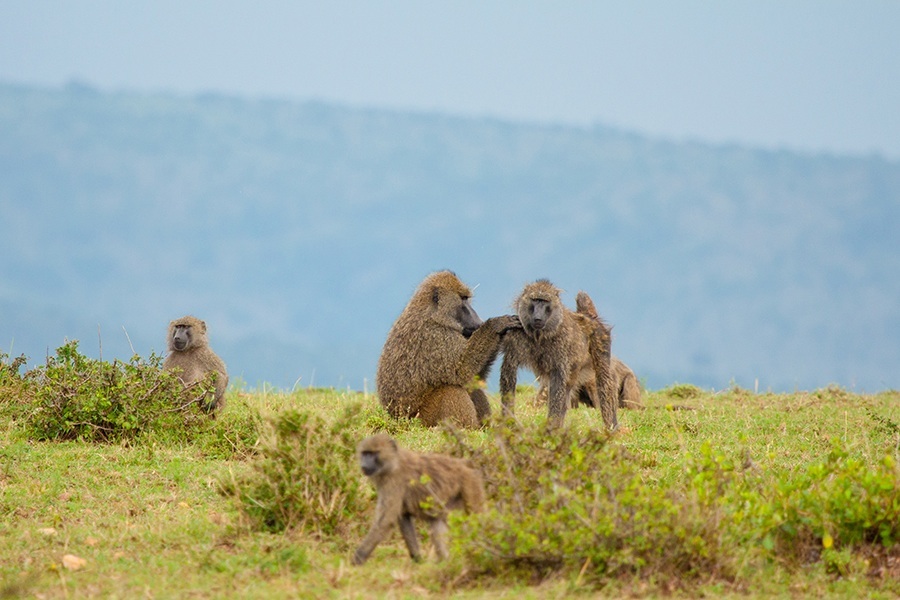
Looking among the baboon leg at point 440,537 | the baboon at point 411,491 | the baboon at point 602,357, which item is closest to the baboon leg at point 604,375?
the baboon at point 602,357

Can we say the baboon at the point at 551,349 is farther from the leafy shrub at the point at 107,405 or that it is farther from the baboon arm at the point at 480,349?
the leafy shrub at the point at 107,405

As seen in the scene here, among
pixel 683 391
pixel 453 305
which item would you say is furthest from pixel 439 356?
pixel 683 391

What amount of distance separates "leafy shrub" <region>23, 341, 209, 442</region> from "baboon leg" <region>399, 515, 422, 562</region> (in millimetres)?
3709

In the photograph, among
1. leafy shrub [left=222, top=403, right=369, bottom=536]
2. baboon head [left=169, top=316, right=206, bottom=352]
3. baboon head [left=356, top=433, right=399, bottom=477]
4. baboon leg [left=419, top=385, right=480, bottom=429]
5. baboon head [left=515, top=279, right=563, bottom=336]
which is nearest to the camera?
baboon head [left=356, top=433, right=399, bottom=477]

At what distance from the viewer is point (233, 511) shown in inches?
255

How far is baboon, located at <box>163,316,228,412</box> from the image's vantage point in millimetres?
10164

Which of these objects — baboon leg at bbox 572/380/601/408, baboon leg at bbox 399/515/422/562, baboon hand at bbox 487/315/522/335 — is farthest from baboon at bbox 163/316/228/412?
baboon leg at bbox 399/515/422/562

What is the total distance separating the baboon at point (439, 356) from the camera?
9.87 meters

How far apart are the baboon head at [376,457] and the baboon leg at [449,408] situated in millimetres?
4119

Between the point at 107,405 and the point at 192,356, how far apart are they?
1.58 metres

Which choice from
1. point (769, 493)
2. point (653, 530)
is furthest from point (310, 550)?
point (769, 493)

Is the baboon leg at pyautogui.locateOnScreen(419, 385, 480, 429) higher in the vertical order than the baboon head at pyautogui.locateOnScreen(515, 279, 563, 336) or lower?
lower

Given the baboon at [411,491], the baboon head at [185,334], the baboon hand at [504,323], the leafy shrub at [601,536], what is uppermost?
the baboon head at [185,334]

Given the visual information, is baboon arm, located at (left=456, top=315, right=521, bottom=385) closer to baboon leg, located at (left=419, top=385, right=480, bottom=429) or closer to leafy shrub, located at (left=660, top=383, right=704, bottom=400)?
baboon leg, located at (left=419, top=385, right=480, bottom=429)
